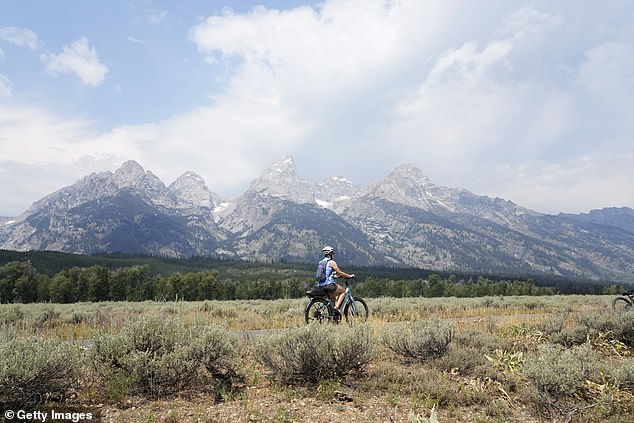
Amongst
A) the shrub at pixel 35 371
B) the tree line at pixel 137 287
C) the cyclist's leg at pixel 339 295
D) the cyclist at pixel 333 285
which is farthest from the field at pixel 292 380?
the tree line at pixel 137 287

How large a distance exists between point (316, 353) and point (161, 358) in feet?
9.28

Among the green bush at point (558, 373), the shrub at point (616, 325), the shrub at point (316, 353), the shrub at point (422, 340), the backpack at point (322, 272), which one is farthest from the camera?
the backpack at point (322, 272)

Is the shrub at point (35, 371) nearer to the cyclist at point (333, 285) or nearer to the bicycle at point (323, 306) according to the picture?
the bicycle at point (323, 306)

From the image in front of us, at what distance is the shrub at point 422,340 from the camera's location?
8.49 meters

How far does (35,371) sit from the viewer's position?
5273 millimetres

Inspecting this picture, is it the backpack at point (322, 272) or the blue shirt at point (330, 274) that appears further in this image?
the backpack at point (322, 272)

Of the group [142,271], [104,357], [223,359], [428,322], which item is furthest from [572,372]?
[142,271]

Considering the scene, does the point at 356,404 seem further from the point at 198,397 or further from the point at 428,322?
the point at 428,322

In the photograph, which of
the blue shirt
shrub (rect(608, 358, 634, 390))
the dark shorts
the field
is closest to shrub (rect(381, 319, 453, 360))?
the field

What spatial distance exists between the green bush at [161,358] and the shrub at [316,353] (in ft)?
2.92

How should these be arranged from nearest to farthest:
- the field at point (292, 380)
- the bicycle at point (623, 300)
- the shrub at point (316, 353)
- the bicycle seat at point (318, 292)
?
the field at point (292, 380) → the shrub at point (316, 353) → the bicycle seat at point (318, 292) → the bicycle at point (623, 300)

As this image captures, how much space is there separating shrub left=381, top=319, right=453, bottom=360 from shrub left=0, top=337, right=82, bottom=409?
6.65 metres

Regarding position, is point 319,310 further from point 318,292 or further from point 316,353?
point 316,353

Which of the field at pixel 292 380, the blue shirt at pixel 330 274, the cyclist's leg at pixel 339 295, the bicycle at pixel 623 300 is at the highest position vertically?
the blue shirt at pixel 330 274
